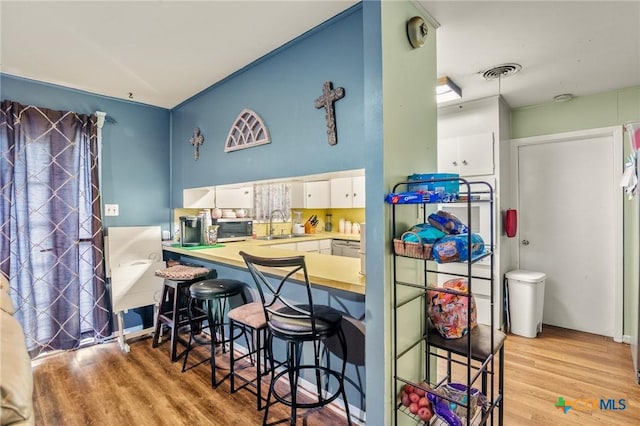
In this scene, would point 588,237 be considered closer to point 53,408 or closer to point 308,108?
point 308,108

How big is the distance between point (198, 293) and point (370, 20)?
2.00m

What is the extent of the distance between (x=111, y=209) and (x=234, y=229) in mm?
1245

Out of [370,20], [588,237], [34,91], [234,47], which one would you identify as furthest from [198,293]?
[588,237]

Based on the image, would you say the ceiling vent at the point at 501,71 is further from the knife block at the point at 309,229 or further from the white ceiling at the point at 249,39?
the knife block at the point at 309,229

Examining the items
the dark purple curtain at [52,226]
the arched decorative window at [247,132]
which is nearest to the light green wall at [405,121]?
the arched decorative window at [247,132]

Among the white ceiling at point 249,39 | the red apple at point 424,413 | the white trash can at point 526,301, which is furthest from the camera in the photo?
the white trash can at point 526,301

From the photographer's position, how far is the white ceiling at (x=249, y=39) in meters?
1.79

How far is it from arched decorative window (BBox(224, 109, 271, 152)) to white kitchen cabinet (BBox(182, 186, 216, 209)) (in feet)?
2.67

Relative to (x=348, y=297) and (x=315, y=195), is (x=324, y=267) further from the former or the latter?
(x=315, y=195)

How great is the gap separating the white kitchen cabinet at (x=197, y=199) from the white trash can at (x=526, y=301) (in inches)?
129

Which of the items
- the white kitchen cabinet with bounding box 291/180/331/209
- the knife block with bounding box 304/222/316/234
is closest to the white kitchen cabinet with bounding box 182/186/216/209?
the white kitchen cabinet with bounding box 291/180/331/209

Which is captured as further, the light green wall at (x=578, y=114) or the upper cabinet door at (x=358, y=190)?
the upper cabinet door at (x=358, y=190)

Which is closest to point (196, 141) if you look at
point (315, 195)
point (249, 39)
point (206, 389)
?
point (249, 39)

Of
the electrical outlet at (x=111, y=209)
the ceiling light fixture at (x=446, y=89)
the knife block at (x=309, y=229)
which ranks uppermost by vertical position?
the ceiling light fixture at (x=446, y=89)
